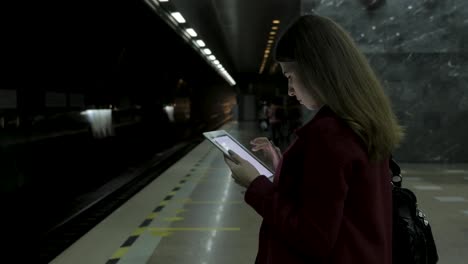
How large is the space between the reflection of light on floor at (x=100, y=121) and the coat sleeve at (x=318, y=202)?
11838mm

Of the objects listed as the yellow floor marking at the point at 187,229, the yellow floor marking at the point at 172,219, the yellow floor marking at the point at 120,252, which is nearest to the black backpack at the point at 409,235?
the yellow floor marking at the point at 120,252

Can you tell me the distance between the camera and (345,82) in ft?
4.57

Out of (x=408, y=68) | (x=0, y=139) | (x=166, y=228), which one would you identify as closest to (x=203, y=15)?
(x=408, y=68)

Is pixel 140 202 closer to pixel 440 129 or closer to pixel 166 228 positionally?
pixel 166 228

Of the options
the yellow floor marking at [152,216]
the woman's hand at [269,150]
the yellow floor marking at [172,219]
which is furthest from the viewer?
the yellow floor marking at [152,216]

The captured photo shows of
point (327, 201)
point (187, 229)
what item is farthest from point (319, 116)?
point (187, 229)

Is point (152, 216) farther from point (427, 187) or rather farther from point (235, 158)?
point (235, 158)

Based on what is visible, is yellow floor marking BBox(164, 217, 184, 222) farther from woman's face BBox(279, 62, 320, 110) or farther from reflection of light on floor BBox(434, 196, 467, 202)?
woman's face BBox(279, 62, 320, 110)

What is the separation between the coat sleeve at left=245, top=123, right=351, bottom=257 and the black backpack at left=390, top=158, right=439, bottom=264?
0.33m

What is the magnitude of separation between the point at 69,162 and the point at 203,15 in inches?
262

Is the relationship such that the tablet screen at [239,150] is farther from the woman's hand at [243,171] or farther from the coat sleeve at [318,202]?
the coat sleeve at [318,202]

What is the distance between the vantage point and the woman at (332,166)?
132cm

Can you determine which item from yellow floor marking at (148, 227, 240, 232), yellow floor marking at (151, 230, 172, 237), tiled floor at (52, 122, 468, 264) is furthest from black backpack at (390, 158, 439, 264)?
yellow floor marking at (148, 227, 240, 232)

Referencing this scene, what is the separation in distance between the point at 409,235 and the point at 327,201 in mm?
417
